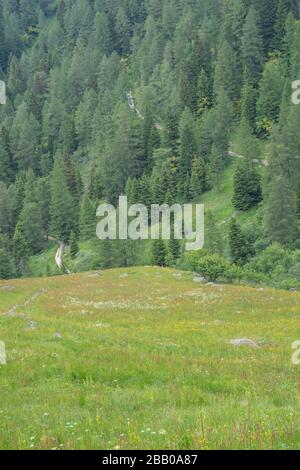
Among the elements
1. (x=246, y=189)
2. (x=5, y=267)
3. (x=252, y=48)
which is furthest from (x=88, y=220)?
(x=252, y=48)

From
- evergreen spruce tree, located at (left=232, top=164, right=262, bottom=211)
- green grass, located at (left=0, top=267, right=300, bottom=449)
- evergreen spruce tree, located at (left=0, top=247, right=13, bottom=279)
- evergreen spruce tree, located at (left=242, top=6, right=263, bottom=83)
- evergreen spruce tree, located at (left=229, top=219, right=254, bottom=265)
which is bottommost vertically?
evergreen spruce tree, located at (left=0, top=247, right=13, bottom=279)

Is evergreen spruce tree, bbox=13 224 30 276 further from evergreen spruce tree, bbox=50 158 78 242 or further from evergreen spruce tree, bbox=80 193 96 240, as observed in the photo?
evergreen spruce tree, bbox=50 158 78 242

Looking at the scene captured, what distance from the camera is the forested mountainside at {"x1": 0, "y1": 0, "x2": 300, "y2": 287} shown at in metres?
86.6

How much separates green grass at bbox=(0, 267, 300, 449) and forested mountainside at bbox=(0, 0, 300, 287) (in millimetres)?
37093

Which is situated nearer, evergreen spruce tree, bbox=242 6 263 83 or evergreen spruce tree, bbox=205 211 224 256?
evergreen spruce tree, bbox=205 211 224 256

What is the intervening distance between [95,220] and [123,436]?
4012 inches

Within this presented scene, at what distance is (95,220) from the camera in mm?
110562

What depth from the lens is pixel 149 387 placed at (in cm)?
1359

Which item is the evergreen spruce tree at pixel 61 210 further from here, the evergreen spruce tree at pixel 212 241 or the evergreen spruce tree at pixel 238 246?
the evergreen spruce tree at pixel 238 246

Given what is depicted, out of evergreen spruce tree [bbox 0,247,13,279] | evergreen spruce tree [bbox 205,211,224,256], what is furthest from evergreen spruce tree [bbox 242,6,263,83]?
evergreen spruce tree [bbox 0,247,13,279]

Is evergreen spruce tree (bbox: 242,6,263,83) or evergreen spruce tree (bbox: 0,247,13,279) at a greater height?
evergreen spruce tree (bbox: 242,6,263,83)

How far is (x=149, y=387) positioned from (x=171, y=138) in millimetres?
117072

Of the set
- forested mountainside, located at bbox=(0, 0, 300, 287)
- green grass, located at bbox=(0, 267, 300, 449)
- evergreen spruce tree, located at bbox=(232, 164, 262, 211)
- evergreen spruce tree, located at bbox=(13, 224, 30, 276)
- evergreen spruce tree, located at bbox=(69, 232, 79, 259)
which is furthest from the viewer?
evergreen spruce tree, located at bbox=(13, 224, 30, 276)

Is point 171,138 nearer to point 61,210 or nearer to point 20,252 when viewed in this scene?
point 61,210
